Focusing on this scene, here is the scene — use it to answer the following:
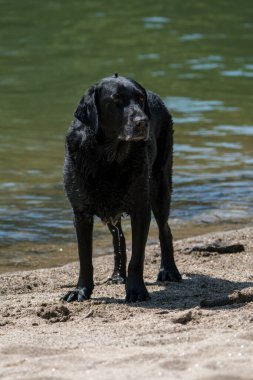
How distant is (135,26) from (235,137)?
40.0 ft

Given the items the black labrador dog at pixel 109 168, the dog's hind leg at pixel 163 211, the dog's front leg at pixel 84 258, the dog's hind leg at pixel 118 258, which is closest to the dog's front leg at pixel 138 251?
the black labrador dog at pixel 109 168

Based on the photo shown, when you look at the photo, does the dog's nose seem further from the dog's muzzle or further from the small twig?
the small twig

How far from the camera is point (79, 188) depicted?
22.1ft

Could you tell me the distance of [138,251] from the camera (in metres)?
6.80

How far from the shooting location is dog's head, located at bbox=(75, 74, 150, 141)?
6496 millimetres

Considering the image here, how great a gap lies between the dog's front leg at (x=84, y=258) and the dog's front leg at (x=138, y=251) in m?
Result: 0.29

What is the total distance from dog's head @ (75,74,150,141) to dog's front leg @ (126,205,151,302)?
0.55 meters

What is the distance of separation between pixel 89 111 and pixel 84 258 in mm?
999

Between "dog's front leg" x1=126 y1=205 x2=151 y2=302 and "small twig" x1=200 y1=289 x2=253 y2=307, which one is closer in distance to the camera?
"small twig" x1=200 y1=289 x2=253 y2=307

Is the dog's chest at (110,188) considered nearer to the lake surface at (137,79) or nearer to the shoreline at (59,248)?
the shoreline at (59,248)

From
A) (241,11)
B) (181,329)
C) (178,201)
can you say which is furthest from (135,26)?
(181,329)

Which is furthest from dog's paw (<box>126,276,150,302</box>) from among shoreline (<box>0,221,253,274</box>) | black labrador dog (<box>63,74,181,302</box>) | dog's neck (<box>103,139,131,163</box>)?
shoreline (<box>0,221,253,274</box>)

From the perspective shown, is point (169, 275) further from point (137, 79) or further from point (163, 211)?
point (137, 79)

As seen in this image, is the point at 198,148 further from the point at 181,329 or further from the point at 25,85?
the point at 181,329
